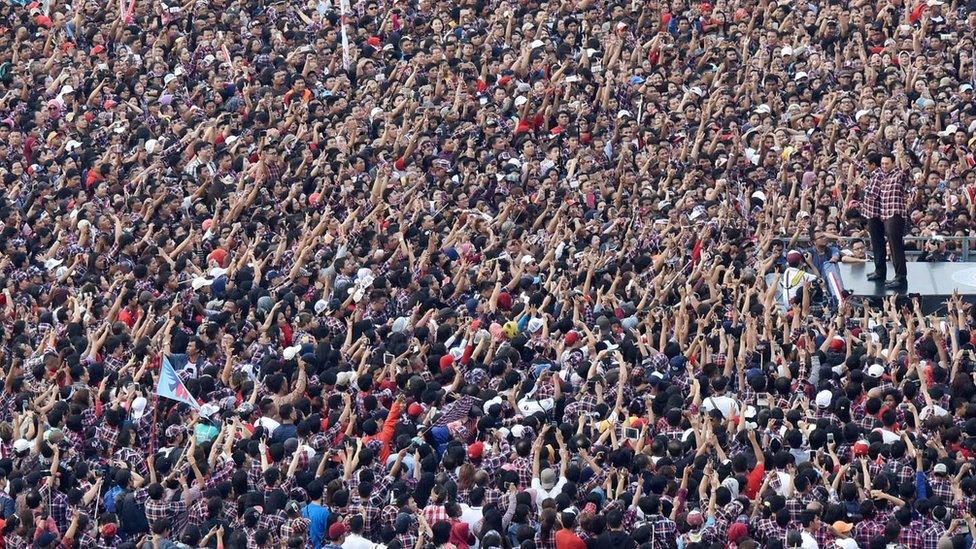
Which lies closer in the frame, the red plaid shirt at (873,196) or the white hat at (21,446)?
the white hat at (21,446)

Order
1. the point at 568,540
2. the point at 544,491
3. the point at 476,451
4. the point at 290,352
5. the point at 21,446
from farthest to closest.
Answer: the point at 290,352 → the point at 21,446 → the point at 476,451 → the point at 544,491 → the point at 568,540

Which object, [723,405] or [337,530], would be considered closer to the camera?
[337,530]

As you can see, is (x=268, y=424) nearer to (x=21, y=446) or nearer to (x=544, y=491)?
(x=21, y=446)

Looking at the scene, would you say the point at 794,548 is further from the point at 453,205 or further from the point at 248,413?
the point at 453,205

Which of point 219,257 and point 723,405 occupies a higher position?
point 723,405

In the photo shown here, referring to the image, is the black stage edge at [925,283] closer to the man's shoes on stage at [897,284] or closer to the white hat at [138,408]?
the man's shoes on stage at [897,284]

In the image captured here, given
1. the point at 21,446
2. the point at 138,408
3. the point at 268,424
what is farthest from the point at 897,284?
the point at 21,446

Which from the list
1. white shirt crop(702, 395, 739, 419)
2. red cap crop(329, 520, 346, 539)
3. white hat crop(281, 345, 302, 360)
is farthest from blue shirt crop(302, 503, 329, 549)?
white shirt crop(702, 395, 739, 419)

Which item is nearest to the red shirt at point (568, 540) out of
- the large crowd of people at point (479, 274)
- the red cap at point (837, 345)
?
the large crowd of people at point (479, 274)
